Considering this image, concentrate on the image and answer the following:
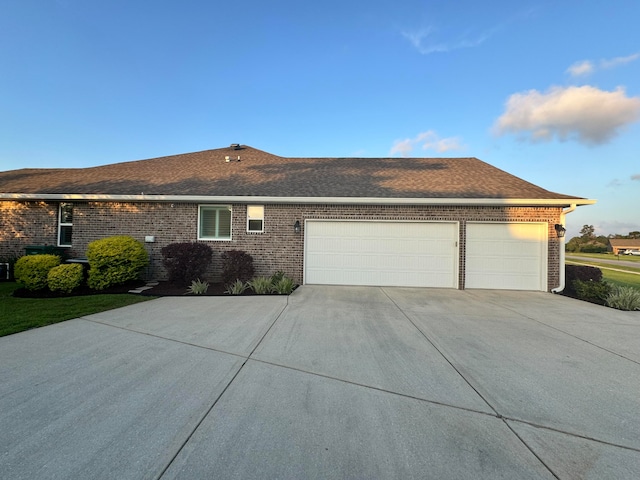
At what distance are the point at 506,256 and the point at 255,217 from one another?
8.10 meters

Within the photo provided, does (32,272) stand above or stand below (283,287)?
above

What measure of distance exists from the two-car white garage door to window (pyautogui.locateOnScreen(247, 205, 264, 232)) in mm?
1510

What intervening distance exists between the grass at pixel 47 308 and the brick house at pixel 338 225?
108 inches

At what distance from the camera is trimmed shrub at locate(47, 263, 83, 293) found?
7383 mm

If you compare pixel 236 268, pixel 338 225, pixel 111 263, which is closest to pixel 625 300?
pixel 338 225

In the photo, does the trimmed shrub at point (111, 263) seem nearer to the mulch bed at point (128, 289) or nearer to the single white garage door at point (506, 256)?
the mulch bed at point (128, 289)

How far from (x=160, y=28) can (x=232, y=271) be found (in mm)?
8286

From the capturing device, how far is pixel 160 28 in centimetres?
954

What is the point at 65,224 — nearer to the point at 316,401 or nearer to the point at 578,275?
the point at 316,401

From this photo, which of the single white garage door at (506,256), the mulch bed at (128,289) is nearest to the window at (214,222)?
the mulch bed at (128,289)

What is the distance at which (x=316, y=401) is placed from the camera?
272cm

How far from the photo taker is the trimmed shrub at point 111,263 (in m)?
7.84

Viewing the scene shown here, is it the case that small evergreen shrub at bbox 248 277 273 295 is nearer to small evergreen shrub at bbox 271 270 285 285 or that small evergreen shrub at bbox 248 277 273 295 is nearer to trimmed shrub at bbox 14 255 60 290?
small evergreen shrub at bbox 271 270 285 285

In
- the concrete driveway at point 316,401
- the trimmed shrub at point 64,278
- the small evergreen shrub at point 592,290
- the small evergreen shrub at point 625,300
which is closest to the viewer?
the concrete driveway at point 316,401
